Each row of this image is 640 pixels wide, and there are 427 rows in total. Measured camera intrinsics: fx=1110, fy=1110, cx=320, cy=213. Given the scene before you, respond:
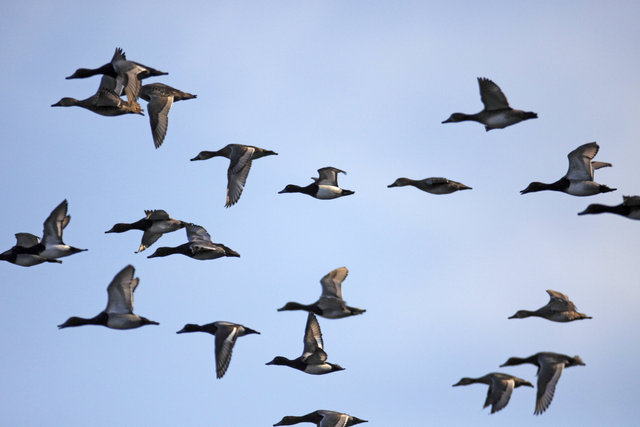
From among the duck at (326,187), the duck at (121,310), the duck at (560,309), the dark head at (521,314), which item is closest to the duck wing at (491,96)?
the duck at (560,309)

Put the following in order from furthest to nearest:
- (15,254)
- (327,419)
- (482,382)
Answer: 1. (15,254)
2. (327,419)
3. (482,382)

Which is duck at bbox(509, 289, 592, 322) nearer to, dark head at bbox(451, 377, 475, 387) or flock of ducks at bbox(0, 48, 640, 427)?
flock of ducks at bbox(0, 48, 640, 427)

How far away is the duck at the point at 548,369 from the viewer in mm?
29188

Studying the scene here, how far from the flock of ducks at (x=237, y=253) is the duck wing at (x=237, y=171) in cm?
3

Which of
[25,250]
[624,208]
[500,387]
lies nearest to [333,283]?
[500,387]

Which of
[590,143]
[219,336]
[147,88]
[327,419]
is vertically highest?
[147,88]

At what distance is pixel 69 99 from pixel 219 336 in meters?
10.3

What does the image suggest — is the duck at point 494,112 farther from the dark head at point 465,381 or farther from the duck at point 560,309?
the dark head at point 465,381

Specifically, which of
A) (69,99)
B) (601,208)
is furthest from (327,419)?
(69,99)

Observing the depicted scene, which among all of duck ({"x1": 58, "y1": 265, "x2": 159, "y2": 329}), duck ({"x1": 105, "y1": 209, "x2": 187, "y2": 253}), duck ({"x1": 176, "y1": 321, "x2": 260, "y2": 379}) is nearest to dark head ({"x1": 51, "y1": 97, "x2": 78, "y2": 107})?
duck ({"x1": 105, "y1": 209, "x2": 187, "y2": 253})

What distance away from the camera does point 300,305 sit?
33500 millimetres

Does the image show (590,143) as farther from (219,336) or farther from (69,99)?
(69,99)

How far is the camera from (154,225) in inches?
1436

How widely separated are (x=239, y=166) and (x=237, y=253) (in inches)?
116
